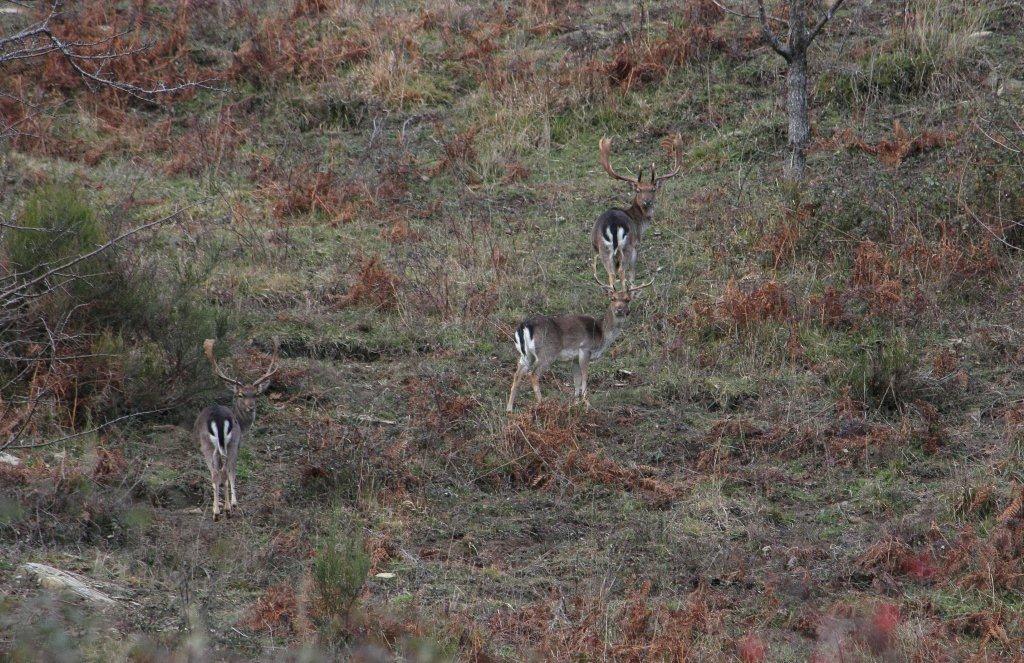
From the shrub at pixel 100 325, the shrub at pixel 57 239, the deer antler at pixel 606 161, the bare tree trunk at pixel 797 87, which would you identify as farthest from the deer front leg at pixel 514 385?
the bare tree trunk at pixel 797 87

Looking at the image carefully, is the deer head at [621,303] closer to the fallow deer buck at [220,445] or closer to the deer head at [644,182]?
the deer head at [644,182]

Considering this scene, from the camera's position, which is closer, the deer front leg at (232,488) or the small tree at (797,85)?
the deer front leg at (232,488)

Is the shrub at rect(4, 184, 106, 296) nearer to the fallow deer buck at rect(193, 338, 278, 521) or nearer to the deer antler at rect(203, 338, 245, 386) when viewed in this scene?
the deer antler at rect(203, 338, 245, 386)

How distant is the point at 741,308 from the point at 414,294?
2.95 m

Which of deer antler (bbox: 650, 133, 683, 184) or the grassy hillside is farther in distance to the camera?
deer antler (bbox: 650, 133, 683, 184)

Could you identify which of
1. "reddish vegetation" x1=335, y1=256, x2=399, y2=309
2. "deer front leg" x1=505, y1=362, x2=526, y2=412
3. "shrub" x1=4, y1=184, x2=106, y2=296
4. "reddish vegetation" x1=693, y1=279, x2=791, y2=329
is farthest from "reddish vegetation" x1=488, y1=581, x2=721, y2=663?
"reddish vegetation" x1=335, y1=256, x2=399, y2=309

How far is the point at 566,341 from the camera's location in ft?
34.4

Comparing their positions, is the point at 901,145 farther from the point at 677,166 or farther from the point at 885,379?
the point at 885,379

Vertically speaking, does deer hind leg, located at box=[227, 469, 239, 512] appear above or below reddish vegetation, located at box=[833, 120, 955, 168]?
below

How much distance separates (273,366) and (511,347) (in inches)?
84.1

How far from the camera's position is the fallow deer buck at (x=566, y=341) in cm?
1029

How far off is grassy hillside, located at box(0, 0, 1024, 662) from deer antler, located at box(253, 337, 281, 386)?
0.52ft

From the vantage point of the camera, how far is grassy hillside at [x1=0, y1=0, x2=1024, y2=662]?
7.14 meters

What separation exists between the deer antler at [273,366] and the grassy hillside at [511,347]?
157mm
